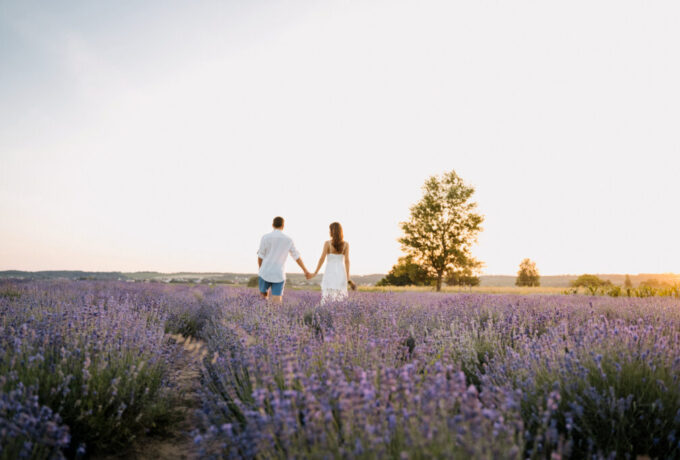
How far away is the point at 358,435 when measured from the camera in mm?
1590

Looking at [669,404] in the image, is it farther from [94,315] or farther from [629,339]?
[94,315]

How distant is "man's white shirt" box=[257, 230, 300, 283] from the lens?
6.23 m

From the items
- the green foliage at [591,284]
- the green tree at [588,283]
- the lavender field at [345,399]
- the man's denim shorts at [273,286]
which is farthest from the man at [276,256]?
the green tree at [588,283]

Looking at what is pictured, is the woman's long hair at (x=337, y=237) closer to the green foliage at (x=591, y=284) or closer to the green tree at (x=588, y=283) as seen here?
the green foliage at (x=591, y=284)

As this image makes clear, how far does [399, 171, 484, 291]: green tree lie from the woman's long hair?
55.9 ft

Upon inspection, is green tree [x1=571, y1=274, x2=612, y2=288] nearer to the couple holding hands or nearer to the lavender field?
the couple holding hands

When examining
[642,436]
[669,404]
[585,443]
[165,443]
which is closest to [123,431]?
[165,443]

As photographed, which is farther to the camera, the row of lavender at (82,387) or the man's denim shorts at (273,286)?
the man's denim shorts at (273,286)

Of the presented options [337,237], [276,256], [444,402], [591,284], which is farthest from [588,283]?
[444,402]

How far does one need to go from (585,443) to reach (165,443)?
2501mm

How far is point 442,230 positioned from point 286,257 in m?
18.3

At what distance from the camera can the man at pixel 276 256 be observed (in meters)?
6.24

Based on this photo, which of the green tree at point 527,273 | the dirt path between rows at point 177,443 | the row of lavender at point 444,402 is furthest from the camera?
the green tree at point 527,273

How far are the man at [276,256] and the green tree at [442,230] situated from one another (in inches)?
688
